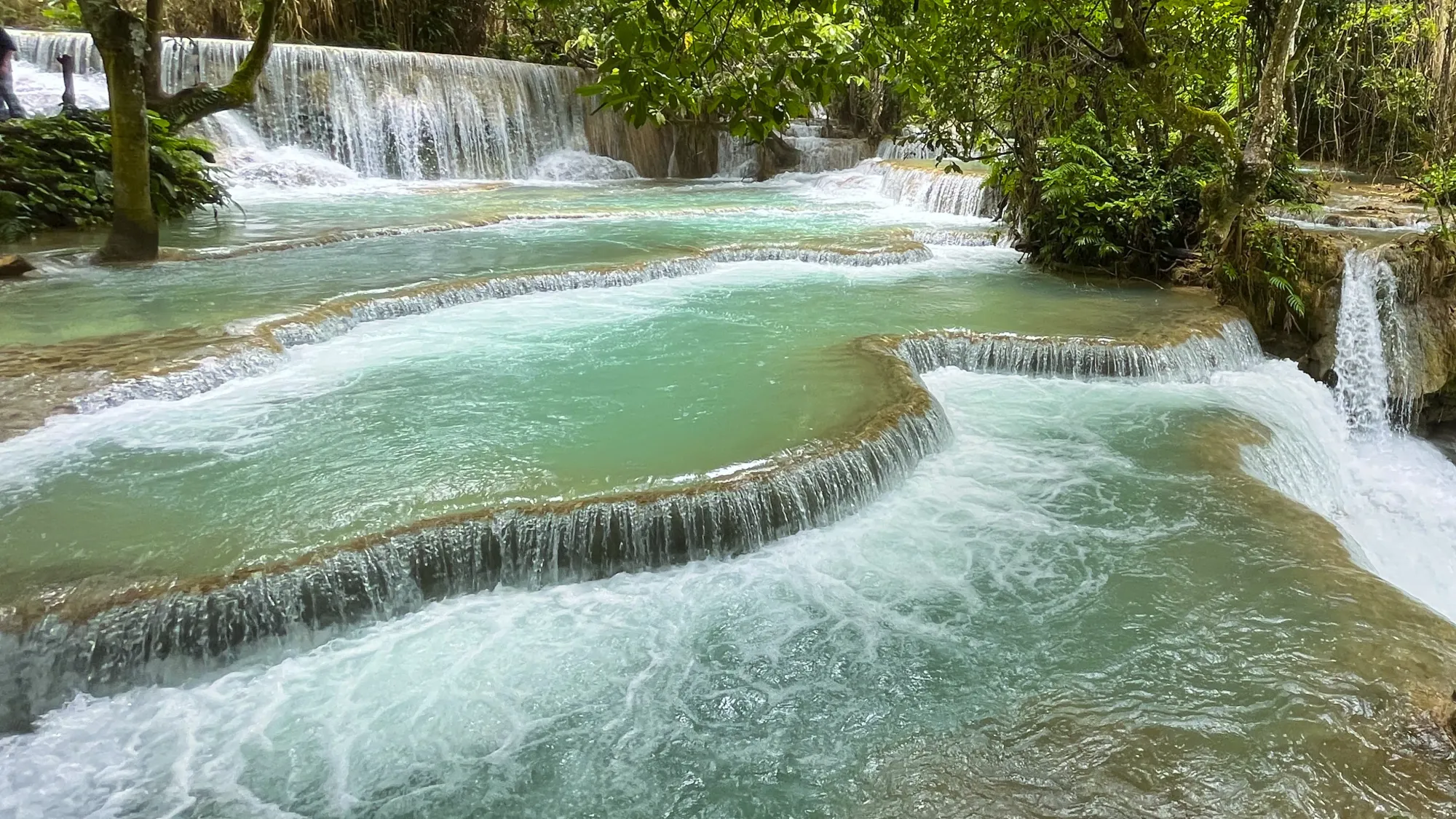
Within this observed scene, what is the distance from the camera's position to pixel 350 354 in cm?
675

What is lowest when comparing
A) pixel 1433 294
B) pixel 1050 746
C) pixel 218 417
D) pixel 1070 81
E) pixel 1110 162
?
pixel 1050 746

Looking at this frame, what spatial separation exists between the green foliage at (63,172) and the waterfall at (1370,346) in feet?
40.9

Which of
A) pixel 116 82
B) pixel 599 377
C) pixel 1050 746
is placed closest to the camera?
pixel 1050 746

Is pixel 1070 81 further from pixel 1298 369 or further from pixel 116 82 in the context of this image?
pixel 116 82

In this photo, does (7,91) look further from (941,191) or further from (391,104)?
(941,191)

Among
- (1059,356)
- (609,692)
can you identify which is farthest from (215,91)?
(609,692)

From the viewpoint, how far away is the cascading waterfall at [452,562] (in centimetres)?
345

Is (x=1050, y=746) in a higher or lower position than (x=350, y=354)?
lower

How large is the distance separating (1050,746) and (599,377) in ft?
13.2

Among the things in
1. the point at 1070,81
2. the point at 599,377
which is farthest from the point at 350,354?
the point at 1070,81

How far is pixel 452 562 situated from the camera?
162 inches

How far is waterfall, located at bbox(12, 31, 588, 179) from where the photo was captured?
1505 cm

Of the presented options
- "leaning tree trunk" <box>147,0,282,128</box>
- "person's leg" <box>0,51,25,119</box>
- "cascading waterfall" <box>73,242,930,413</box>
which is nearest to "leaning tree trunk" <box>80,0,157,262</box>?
"leaning tree trunk" <box>147,0,282,128</box>

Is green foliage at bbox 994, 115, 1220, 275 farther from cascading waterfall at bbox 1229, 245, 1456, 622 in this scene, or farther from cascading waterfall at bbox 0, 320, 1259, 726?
cascading waterfall at bbox 0, 320, 1259, 726
